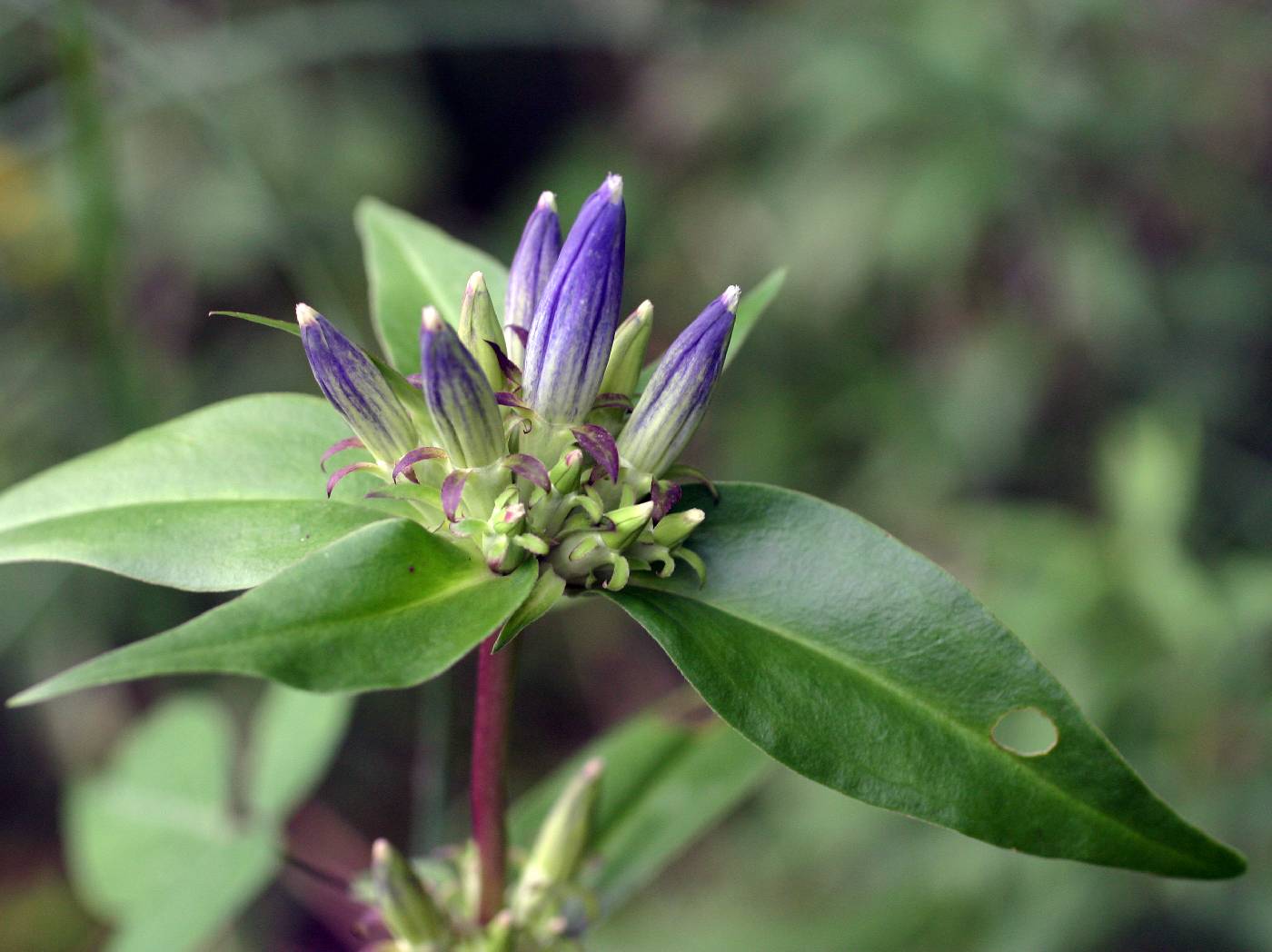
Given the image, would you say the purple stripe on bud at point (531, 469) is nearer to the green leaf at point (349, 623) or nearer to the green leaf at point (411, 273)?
the green leaf at point (349, 623)

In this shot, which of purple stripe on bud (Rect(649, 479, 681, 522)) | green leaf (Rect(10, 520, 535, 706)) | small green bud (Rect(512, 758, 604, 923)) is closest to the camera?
green leaf (Rect(10, 520, 535, 706))

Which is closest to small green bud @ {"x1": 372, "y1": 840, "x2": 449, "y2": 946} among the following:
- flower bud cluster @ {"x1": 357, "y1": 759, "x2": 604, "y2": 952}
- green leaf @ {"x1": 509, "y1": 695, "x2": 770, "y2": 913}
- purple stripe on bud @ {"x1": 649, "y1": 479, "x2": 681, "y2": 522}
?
flower bud cluster @ {"x1": 357, "y1": 759, "x2": 604, "y2": 952}

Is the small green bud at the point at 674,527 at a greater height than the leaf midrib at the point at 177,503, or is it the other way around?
the small green bud at the point at 674,527

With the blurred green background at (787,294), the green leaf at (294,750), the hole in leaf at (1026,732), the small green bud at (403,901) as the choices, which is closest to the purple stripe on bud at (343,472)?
the small green bud at (403,901)

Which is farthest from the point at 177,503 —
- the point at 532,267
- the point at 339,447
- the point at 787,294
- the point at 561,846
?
the point at 787,294

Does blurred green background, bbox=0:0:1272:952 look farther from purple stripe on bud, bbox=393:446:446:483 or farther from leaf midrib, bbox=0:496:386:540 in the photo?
purple stripe on bud, bbox=393:446:446:483

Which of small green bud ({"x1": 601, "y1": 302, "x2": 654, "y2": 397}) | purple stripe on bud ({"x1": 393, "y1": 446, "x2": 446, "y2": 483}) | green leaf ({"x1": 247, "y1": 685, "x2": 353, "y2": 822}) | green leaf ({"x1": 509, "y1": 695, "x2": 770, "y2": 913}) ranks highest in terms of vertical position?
small green bud ({"x1": 601, "y1": 302, "x2": 654, "y2": 397})
